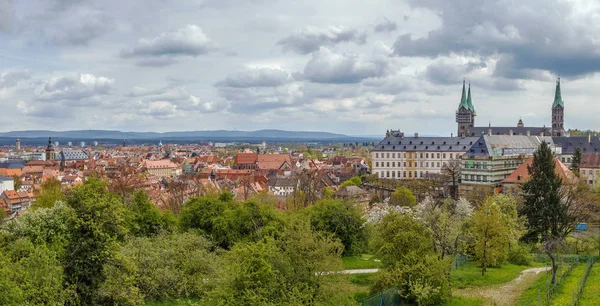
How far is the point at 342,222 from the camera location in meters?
41.4

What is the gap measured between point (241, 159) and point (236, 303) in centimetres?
14856

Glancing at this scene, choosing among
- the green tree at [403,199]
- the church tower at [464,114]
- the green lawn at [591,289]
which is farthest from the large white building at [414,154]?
the green lawn at [591,289]

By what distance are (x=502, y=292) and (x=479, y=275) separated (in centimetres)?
388

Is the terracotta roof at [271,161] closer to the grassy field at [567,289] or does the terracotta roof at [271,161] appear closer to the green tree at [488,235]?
the green tree at [488,235]

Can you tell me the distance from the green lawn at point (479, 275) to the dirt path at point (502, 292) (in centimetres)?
62

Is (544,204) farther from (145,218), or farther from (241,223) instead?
(145,218)

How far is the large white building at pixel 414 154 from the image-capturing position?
356 feet

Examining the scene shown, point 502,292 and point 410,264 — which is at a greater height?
point 410,264

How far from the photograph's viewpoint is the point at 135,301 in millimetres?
24203

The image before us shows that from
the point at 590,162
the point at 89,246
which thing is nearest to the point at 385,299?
the point at 89,246

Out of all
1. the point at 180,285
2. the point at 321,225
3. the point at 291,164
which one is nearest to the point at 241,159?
the point at 291,164

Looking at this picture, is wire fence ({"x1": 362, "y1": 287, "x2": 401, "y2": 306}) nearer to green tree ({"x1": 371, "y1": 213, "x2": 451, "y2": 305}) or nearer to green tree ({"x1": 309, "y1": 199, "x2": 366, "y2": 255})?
green tree ({"x1": 371, "y1": 213, "x2": 451, "y2": 305})

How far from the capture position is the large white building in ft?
356

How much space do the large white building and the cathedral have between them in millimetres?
30632
